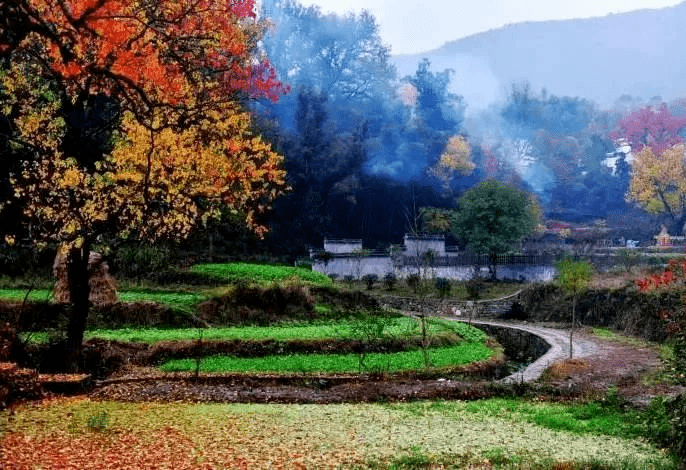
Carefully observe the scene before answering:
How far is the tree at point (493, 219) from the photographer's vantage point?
2013 inches

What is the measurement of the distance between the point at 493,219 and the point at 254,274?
935 inches

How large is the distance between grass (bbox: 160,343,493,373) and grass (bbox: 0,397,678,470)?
581 centimetres

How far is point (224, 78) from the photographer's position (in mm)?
17984

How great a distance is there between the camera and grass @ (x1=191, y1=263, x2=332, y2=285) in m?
33.8

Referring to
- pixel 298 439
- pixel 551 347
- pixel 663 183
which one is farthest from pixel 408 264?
pixel 298 439

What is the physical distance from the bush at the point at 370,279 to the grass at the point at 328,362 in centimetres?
2349

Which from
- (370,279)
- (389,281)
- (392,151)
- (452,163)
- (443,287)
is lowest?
(443,287)

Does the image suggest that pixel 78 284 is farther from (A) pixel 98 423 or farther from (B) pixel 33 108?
(A) pixel 98 423

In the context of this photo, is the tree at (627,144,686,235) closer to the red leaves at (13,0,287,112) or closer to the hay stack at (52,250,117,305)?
the hay stack at (52,250,117,305)

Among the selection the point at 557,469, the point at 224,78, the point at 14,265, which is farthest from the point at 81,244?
the point at 14,265

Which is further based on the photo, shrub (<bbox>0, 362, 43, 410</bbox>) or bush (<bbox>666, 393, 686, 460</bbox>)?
shrub (<bbox>0, 362, 43, 410</bbox>)

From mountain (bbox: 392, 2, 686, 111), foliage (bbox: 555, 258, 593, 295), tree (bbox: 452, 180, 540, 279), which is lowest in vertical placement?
foliage (bbox: 555, 258, 593, 295)

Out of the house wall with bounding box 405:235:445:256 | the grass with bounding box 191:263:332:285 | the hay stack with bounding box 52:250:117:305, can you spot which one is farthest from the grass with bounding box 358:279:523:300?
the hay stack with bounding box 52:250:117:305

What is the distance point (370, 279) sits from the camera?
153ft
